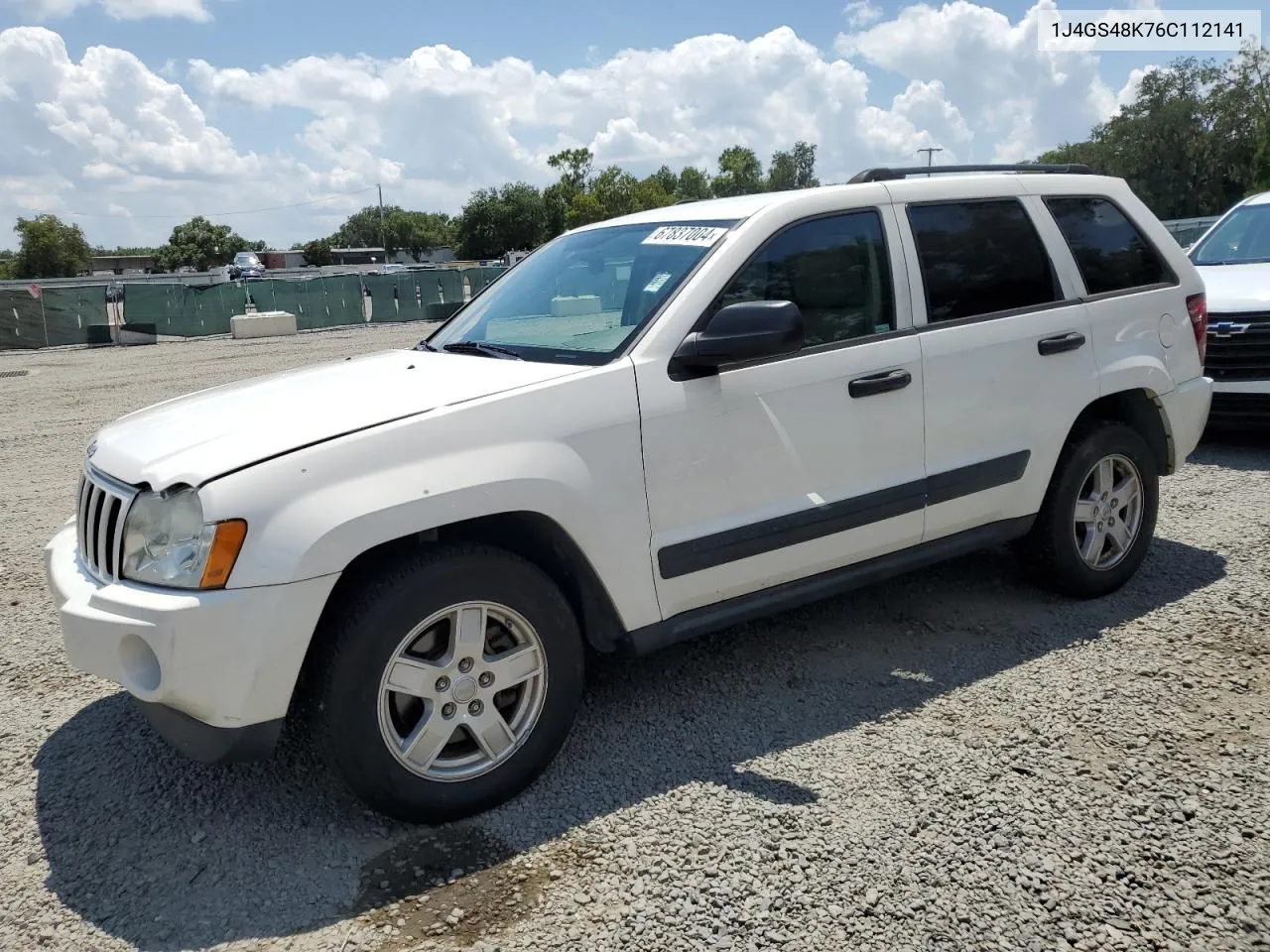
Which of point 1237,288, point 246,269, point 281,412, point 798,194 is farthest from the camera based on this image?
point 246,269

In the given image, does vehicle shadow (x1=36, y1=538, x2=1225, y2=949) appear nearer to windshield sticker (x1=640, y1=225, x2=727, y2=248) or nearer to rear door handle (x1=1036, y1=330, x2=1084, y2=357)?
rear door handle (x1=1036, y1=330, x2=1084, y2=357)

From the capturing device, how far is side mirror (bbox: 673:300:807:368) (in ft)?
10.4

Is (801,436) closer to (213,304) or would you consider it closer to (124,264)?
(213,304)

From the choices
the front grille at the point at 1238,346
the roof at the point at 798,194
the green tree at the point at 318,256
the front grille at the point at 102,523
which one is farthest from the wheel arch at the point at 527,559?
the green tree at the point at 318,256

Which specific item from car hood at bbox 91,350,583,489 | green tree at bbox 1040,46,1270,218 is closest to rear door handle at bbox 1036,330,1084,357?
car hood at bbox 91,350,583,489

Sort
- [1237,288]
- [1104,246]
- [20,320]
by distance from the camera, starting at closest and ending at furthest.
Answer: [1104,246] < [1237,288] < [20,320]

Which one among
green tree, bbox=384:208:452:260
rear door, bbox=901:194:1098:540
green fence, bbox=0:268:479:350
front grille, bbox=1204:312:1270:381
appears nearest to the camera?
rear door, bbox=901:194:1098:540

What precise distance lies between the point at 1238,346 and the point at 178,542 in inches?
279

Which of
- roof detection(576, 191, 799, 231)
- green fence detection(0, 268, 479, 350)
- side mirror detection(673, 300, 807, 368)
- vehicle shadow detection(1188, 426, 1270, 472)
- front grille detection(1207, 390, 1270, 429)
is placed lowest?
vehicle shadow detection(1188, 426, 1270, 472)

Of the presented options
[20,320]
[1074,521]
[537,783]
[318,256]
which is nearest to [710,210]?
[1074,521]

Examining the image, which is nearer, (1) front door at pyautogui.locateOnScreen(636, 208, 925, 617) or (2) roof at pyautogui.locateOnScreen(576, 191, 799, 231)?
(1) front door at pyautogui.locateOnScreen(636, 208, 925, 617)

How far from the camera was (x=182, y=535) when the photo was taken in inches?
106

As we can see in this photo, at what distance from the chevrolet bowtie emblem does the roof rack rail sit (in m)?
2.96

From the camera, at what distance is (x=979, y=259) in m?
4.14
